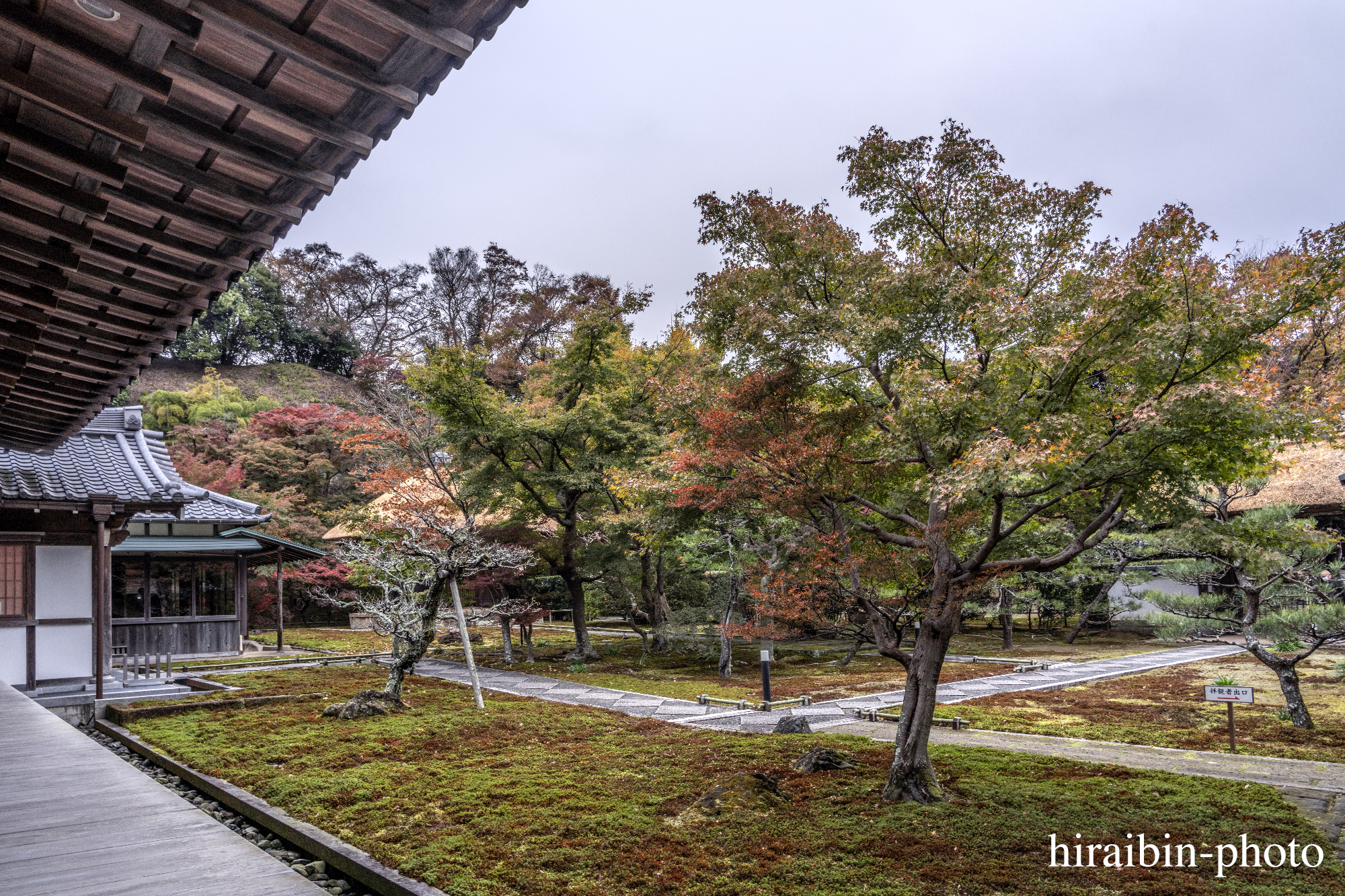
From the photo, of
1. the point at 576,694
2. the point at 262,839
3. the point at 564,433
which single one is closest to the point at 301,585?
the point at 564,433

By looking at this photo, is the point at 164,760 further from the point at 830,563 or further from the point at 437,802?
the point at 830,563

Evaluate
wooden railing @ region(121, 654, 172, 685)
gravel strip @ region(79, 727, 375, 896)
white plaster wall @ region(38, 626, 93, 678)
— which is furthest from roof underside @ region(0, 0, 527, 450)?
wooden railing @ region(121, 654, 172, 685)

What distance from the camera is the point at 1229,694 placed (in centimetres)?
683

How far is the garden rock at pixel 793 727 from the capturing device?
25.3 feet

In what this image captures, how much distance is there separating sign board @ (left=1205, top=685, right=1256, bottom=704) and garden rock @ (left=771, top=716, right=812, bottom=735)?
3740mm

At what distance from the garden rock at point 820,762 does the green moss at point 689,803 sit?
0.39 feet

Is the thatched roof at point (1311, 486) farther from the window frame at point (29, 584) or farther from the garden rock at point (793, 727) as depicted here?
the window frame at point (29, 584)

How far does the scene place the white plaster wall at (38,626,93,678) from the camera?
9719mm

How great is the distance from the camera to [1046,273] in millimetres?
5867

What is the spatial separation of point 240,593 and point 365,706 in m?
10.6

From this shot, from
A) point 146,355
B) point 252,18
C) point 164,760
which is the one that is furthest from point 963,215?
point 164,760

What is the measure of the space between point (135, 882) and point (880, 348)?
5343mm

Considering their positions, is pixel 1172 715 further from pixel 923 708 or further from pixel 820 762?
pixel 923 708

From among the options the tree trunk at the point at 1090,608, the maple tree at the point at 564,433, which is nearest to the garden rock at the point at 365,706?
the maple tree at the point at 564,433
